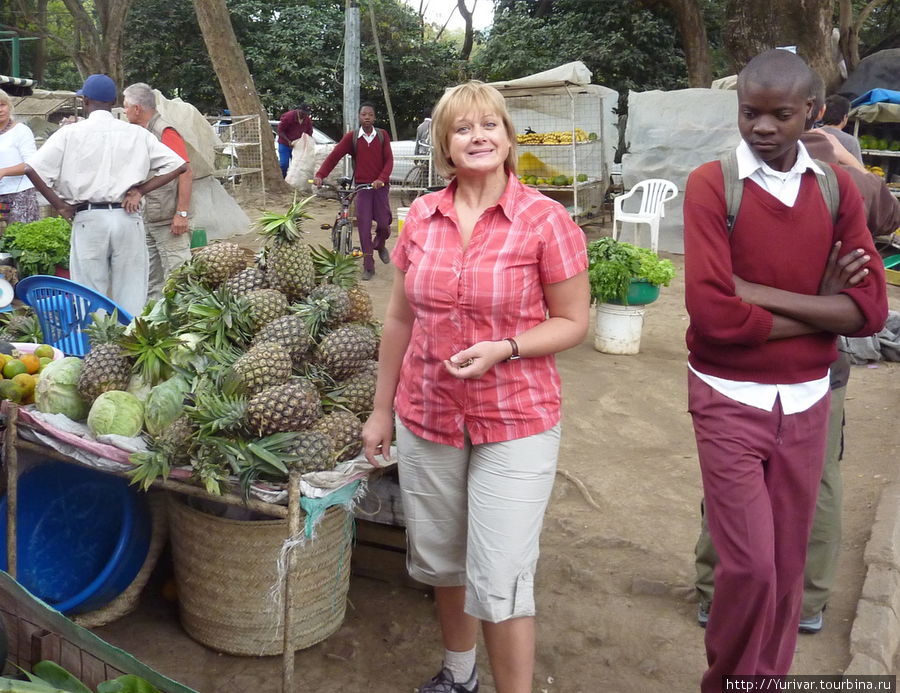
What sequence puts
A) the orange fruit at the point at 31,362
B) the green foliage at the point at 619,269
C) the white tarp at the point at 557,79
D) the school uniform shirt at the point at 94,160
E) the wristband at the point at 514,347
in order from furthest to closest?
the white tarp at the point at 557,79
the green foliage at the point at 619,269
the school uniform shirt at the point at 94,160
the orange fruit at the point at 31,362
the wristband at the point at 514,347

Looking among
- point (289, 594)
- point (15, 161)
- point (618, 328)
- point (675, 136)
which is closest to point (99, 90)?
point (15, 161)

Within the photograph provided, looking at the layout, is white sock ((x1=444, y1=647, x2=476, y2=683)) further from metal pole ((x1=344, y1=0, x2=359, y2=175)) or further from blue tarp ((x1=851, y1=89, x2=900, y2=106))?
metal pole ((x1=344, y1=0, x2=359, y2=175))

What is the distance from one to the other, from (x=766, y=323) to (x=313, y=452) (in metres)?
1.51

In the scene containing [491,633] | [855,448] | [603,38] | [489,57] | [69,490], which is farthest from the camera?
[489,57]

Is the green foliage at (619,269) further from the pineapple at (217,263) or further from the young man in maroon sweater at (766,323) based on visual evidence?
the young man in maroon sweater at (766,323)

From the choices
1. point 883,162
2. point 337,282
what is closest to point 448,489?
point 337,282

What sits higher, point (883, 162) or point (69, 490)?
point (883, 162)

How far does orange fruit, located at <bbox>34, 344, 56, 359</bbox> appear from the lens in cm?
371

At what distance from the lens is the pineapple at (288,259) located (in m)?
3.62

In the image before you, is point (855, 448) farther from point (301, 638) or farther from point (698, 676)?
point (301, 638)

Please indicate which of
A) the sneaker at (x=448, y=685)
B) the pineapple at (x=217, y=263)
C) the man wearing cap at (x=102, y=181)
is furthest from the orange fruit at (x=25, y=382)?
the man wearing cap at (x=102, y=181)

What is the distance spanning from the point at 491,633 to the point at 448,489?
0.44 meters

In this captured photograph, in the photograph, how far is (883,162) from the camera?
14.4 metres

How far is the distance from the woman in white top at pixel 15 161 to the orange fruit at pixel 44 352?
472 cm
